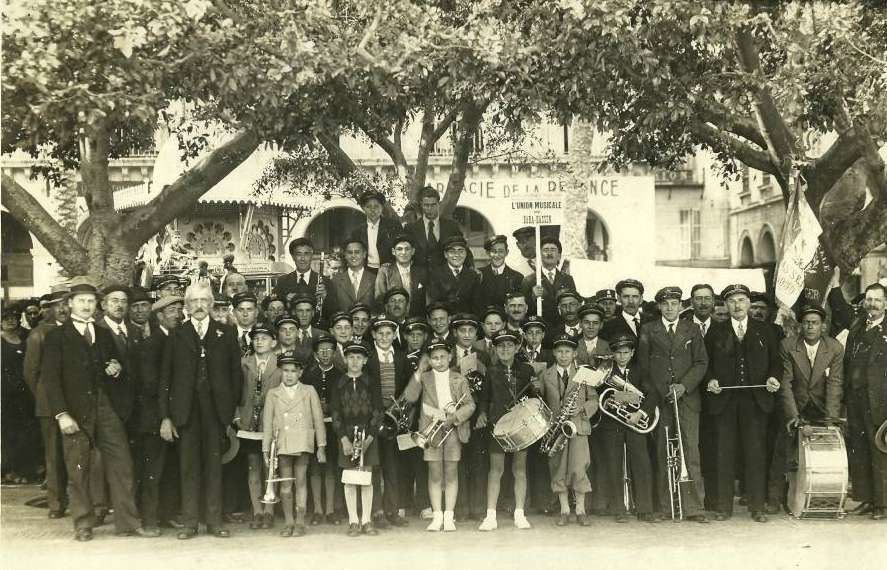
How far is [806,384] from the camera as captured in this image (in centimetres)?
941

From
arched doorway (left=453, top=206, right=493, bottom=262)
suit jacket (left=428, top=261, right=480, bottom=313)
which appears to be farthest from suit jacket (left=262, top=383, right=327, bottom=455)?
arched doorway (left=453, top=206, right=493, bottom=262)

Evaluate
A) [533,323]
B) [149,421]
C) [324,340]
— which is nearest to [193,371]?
[149,421]

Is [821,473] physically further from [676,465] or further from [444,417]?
[444,417]

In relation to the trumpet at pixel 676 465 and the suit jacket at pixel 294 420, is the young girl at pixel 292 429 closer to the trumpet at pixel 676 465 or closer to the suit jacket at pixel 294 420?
the suit jacket at pixel 294 420

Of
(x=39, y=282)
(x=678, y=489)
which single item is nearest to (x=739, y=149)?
(x=678, y=489)

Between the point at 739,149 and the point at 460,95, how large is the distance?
13.3 ft

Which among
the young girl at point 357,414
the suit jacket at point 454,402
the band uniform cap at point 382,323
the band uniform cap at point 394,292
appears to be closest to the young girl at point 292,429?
the young girl at point 357,414

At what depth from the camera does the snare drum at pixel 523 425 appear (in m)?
8.55

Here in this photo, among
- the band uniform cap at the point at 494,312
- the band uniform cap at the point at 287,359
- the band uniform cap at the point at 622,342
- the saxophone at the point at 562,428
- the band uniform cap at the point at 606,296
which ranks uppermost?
the band uniform cap at the point at 606,296

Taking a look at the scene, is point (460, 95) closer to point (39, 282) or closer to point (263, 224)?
point (263, 224)

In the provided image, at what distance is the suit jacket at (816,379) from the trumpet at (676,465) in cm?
111

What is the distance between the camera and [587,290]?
619 inches

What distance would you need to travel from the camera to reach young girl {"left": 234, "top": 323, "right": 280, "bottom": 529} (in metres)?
8.93

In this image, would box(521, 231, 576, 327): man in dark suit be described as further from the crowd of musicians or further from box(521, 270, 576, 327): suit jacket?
the crowd of musicians
